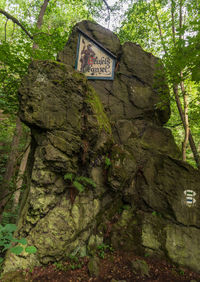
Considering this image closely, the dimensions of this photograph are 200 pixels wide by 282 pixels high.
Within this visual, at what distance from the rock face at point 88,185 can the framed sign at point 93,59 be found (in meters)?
2.08

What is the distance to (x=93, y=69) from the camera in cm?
720

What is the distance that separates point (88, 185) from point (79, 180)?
393 millimetres

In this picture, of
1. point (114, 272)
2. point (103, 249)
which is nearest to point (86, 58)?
point (103, 249)

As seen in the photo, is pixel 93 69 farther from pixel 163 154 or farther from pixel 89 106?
pixel 163 154

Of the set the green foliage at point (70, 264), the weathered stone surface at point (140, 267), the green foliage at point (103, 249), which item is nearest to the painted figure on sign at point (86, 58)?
the green foliage at point (103, 249)

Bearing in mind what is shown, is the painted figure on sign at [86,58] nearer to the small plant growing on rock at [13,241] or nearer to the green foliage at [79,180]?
the green foliage at [79,180]

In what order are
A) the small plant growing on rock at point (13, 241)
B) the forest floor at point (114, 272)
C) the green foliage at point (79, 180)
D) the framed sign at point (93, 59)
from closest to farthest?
1. the small plant growing on rock at point (13, 241)
2. the forest floor at point (114, 272)
3. the green foliage at point (79, 180)
4. the framed sign at point (93, 59)

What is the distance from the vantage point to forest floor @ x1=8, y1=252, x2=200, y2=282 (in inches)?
150

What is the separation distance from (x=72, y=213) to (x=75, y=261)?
1.23m

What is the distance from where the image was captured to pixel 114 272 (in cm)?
420

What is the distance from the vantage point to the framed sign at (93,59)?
7195 millimetres

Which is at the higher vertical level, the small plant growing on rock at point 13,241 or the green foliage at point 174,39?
the green foliage at point 174,39

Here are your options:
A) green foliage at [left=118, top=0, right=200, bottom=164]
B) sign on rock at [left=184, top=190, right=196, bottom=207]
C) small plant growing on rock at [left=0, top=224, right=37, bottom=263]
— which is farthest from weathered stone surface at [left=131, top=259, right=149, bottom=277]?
green foliage at [left=118, top=0, right=200, bottom=164]

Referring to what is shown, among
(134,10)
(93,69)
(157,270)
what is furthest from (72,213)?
(134,10)
